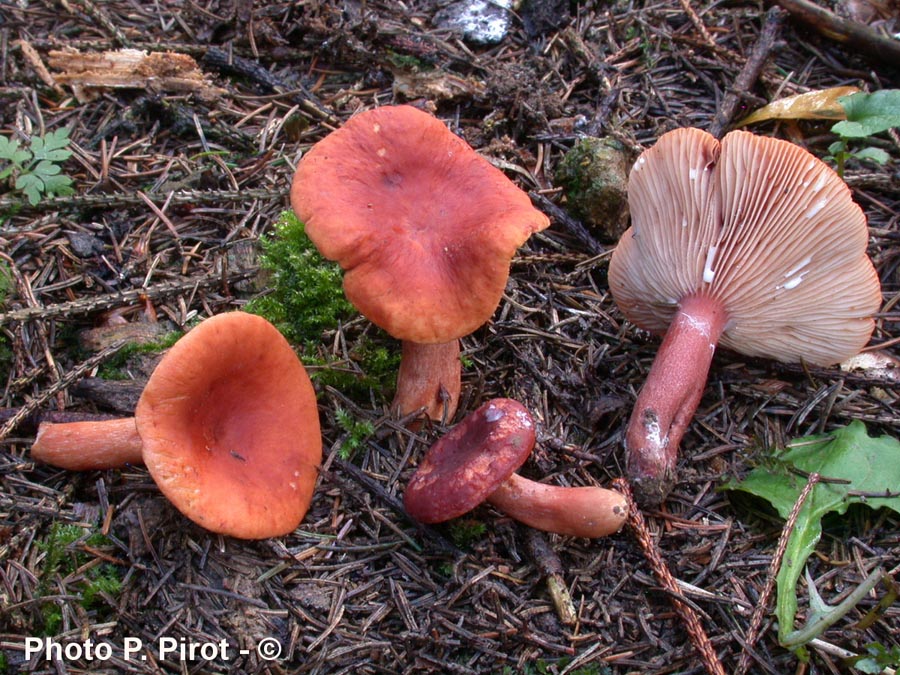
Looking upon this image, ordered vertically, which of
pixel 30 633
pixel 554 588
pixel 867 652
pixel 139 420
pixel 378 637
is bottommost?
pixel 30 633

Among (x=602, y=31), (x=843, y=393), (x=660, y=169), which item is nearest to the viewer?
(x=660, y=169)

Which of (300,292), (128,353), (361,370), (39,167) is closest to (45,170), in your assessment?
(39,167)

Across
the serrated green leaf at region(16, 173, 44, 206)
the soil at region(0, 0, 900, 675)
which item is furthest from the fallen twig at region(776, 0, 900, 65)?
the serrated green leaf at region(16, 173, 44, 206)

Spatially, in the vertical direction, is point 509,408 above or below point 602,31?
below

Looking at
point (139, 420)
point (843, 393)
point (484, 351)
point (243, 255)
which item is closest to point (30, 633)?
point (139, 420)

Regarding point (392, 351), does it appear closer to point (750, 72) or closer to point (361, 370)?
point (361, 370)

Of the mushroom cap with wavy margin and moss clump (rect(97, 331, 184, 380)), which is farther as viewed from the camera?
moss clump (rect(97, 331, 184, 380))

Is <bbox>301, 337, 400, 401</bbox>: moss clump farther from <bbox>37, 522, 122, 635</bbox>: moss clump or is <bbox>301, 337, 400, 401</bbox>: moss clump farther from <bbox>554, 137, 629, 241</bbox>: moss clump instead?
<bbox>554, 137, 629, 241</bbox>: moss clump

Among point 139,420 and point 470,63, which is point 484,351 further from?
point 470,63
